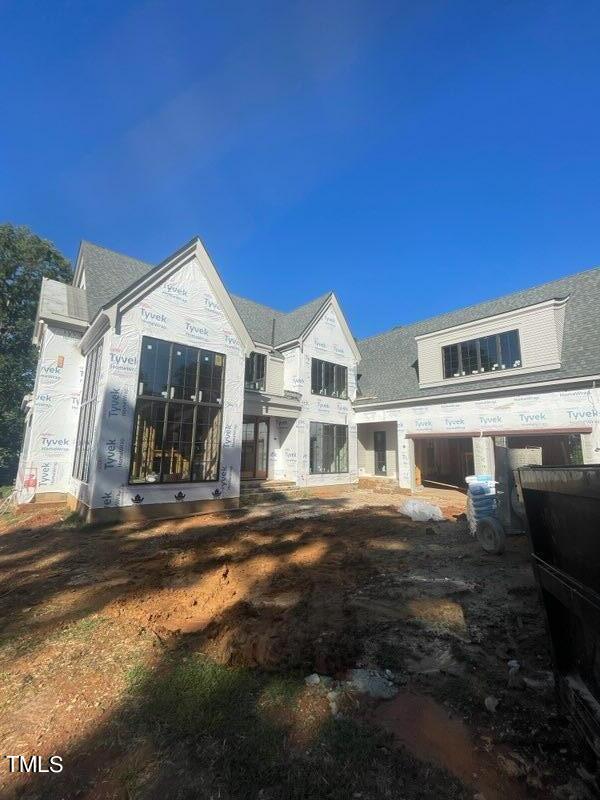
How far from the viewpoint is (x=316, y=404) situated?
18453 millimetres

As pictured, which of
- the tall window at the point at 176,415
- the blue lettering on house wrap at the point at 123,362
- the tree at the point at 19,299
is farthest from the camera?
the tree at the point at 19,299

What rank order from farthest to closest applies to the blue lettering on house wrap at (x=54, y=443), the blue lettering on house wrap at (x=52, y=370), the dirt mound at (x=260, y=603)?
the blue lettering on house wrap at (x=52, y=370) → the blue lettering on house wrap at (x=54, y=443) → the dirt mound at (x=260, y=603)

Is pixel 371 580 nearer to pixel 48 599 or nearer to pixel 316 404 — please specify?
pixel 48 599

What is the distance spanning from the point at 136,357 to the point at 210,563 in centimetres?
729

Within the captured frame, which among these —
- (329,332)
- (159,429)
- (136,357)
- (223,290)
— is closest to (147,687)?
(159,429)

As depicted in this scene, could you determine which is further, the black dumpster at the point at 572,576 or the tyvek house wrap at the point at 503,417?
the tyvek house wrap at the point at 503,417

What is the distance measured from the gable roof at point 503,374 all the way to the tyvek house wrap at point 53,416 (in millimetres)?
13891

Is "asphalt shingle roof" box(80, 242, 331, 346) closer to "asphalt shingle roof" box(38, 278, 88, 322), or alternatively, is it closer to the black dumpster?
"asphalt shingle roof" box(38, 278, 88, 322)

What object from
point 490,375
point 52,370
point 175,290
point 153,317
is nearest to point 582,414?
point 490,375

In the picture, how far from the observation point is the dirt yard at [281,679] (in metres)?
2.44

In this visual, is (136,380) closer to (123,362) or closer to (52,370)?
(123,362)

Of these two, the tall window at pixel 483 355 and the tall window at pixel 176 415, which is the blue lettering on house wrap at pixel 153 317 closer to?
the tall window at pixel 176 415

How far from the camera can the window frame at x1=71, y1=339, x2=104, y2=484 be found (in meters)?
11.2

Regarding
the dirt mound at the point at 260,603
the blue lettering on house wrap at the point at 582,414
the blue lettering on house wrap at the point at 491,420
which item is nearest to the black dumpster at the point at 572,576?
the dirt mound at the point at 260,603
